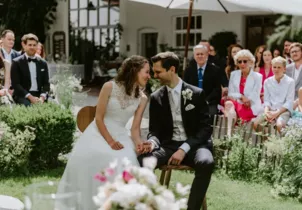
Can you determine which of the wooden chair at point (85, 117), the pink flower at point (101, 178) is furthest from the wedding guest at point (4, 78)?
the pink flower at point (101, 178)

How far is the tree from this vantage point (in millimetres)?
21688

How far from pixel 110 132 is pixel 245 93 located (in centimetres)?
296

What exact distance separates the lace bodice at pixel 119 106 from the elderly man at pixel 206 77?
2430 mm

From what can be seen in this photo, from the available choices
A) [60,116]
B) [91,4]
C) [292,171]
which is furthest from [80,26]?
[292,171]

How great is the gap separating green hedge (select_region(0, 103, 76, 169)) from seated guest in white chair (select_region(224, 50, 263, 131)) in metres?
2.15

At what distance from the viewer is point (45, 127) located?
5.97m

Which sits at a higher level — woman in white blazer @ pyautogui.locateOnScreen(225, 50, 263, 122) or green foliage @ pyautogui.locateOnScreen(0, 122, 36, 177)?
woman in white blazer @ pyautogui.locateOnScreen(225, 50, 263, 122)

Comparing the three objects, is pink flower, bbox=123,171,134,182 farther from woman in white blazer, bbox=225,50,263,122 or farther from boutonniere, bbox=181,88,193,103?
woman in white blazer, bbox=225,50,263,122

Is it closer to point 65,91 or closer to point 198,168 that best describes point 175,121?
point 198,168

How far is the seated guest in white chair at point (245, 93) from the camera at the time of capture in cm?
685

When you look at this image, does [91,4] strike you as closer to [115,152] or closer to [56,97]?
[56,97]

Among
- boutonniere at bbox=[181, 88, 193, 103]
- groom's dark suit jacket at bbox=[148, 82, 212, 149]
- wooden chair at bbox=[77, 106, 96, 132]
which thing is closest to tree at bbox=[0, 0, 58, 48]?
wooden chair at bbox=[77, 106, 96, 132]

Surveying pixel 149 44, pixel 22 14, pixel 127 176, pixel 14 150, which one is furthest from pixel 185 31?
pixel 127 176

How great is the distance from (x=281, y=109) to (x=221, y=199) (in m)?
1.99
